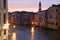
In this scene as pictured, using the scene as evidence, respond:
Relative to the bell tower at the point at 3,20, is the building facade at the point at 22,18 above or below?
below

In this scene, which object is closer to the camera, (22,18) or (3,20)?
(3,20)

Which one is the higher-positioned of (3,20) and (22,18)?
(3,20)

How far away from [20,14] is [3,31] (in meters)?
88.3

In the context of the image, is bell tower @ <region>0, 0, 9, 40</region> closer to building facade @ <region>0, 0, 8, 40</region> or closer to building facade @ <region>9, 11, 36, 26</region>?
building facade @ <region>0, 0, 8, 40</region>

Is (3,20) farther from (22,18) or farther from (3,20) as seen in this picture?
(22,18)

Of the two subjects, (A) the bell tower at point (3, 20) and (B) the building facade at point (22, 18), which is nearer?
(A) the bell tower at point (3, 20)

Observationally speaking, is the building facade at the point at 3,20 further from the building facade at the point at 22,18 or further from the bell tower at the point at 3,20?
the building facade at the point at 22,18

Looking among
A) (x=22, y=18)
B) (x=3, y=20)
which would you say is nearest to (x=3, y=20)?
(x=3, y=20)

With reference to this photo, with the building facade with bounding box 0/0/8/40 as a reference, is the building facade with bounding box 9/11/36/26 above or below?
below

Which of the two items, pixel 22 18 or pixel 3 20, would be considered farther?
pixel 22 18

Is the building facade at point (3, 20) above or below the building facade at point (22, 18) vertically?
above

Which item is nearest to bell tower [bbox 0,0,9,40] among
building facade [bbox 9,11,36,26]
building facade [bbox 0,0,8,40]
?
building facade [bbox 0,0,8,40]

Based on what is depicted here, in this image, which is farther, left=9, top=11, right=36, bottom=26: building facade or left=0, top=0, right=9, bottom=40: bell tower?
left=9, top=11, right=36, bottom=26: building facade

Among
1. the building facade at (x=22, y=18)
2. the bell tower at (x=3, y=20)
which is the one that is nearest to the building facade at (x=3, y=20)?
the bell tower at (x=3, y=20)
